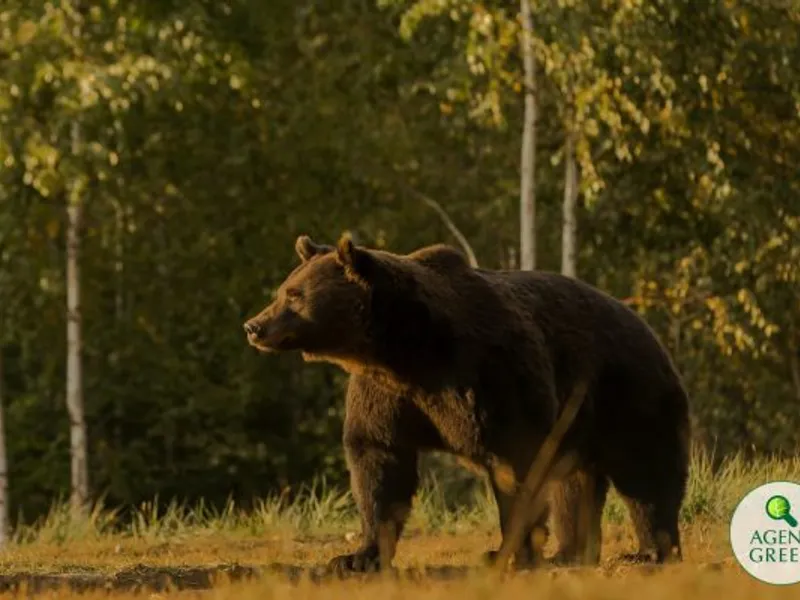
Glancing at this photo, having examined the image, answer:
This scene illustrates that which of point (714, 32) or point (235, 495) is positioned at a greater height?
point (714, 32)

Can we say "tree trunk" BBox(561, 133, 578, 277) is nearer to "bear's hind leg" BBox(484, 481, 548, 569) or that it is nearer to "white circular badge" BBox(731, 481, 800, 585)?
"bear's hind leg" BBox(484, 481, 548, 569)

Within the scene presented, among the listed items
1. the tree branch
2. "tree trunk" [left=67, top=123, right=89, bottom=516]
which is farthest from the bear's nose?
"tree trunk" [left=67, top=123, right=89, bottom=516]

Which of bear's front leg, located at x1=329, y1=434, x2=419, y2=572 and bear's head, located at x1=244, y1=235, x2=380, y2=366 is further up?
bear's head, located at x1=244, y1=235, x2=380, y2=366

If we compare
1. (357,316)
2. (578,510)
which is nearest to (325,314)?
(357,316)

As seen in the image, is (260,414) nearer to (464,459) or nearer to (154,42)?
(154,42)

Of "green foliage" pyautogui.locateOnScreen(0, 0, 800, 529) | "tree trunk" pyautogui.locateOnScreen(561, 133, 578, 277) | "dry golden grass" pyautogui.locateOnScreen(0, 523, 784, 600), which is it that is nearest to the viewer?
"dry golden grass" pyautogui.locateOnScreen(0, 523, 784, 600)

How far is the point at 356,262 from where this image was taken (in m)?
9.48

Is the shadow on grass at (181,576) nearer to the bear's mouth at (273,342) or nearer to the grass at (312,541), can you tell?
the grass at (312,541)

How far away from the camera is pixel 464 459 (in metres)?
9.41

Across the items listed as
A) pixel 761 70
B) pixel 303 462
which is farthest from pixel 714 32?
pixel 303 462

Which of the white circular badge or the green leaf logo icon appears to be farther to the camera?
the green leaf logo icon

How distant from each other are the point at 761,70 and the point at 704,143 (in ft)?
3.27

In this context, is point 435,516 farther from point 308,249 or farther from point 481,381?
point 481,381

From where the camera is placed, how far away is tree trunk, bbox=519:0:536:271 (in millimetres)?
18750
